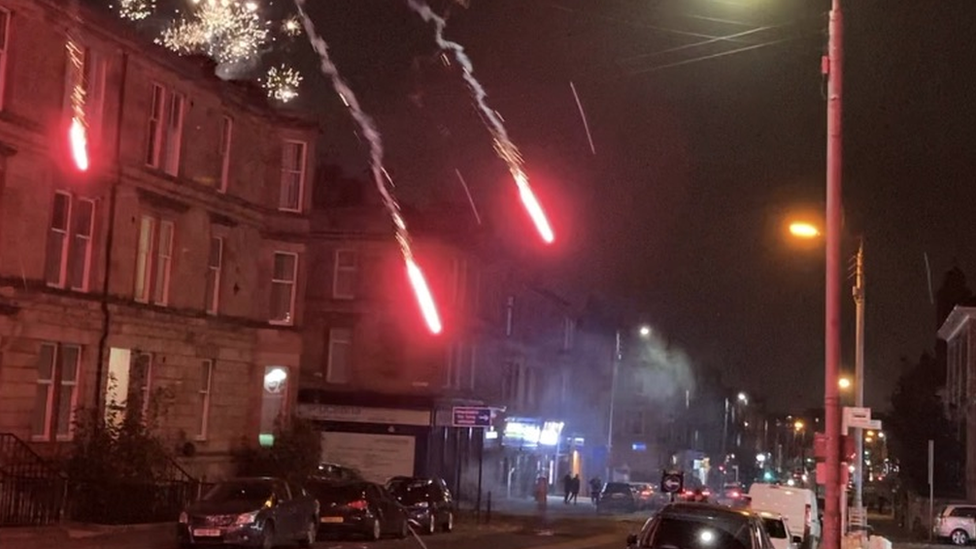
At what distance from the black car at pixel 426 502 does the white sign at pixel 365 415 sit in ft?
40.8

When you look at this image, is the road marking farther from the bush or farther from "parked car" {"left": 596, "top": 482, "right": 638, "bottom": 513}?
"parked car" {"left": 596, "top": 482, "right": 638, "bottom": 513}

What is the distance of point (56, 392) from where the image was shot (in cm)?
2830

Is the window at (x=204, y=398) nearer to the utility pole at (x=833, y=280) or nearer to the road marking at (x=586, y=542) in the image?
the road marking at (x=586, y=542)

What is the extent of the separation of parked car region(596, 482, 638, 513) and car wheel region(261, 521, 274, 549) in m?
31.7

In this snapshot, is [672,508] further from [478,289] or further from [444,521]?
[478,289]

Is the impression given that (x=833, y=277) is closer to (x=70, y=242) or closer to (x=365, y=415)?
(x=70, y=242)

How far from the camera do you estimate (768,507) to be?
102ft

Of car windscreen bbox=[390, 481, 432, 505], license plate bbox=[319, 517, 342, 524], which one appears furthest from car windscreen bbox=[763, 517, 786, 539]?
car windscreen bbox=[390, 481, 432, 505]

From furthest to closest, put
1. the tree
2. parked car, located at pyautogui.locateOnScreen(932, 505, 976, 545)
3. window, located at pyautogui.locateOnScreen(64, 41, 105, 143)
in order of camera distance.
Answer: the tree
parked car, located at pyautogui.locateOnScreen(932, 505, 976, 545)
window, located at pyautogui.locateOnScreen(64, 41, 105, 143)

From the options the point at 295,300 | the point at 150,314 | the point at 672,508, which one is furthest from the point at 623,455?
the point at 672,508

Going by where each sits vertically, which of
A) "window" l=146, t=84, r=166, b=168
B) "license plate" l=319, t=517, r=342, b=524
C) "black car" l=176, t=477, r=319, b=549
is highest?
"window" l=146, t=84, r=166, b=168

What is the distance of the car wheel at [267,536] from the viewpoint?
23.7m

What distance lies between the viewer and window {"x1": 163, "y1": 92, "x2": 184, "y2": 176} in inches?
1280

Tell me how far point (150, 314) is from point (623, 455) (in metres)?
61.0
